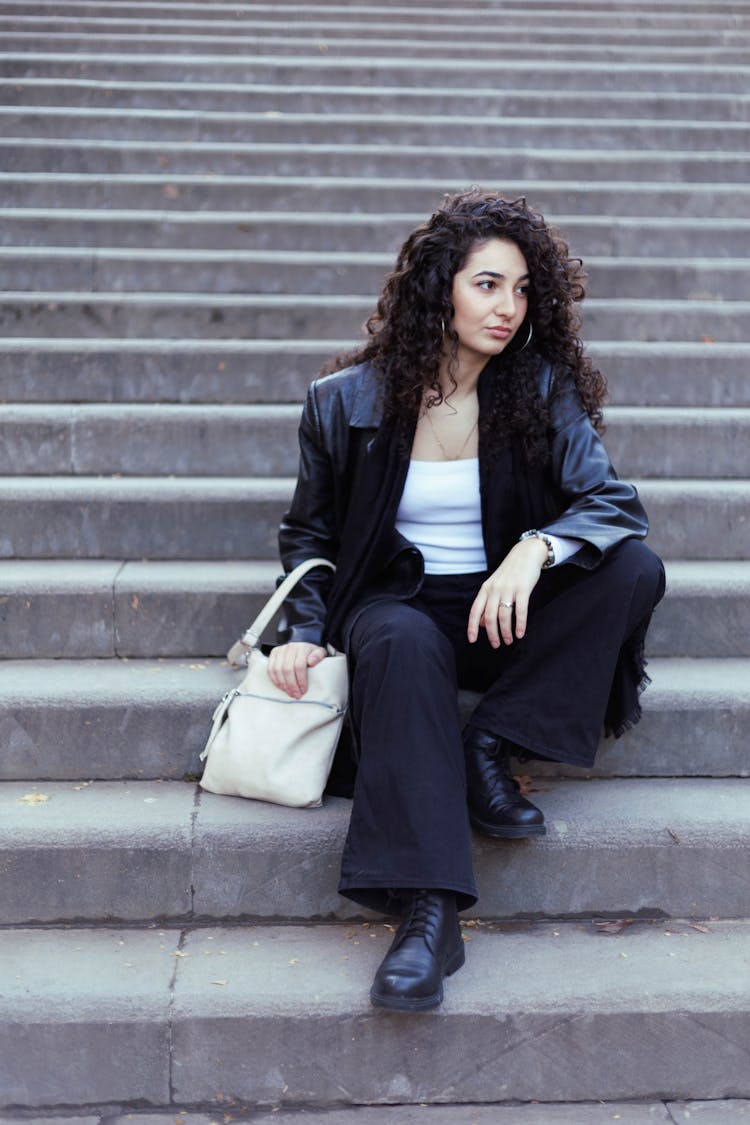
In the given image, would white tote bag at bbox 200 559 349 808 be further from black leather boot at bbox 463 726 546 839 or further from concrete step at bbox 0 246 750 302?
concrete step at bbox 0 246 750 302

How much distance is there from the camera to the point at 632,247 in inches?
203

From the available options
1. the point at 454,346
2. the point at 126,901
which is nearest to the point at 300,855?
the point at 126,901

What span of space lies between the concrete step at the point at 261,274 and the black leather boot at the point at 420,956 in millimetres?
2893

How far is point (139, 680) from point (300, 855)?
2.38 feet

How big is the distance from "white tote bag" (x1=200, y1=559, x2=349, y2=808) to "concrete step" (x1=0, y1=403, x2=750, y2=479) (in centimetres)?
120

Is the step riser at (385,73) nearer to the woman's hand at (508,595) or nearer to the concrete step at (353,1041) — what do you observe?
the woman's hand at (508,595)

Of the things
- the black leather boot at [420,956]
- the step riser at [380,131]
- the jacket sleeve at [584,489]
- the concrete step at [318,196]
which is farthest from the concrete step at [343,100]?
the black leather boot at [420,956]

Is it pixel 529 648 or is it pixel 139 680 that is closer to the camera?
pixel 529 648

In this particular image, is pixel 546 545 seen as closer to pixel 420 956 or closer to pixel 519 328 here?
pixel 519 328

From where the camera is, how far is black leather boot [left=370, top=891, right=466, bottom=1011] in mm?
2447

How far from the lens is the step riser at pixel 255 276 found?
4816mm

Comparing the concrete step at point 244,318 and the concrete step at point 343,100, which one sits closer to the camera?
the concrete step at point 244,318

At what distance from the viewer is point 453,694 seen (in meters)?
2.67

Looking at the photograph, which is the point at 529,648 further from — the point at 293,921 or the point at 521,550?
the point at 293,921
